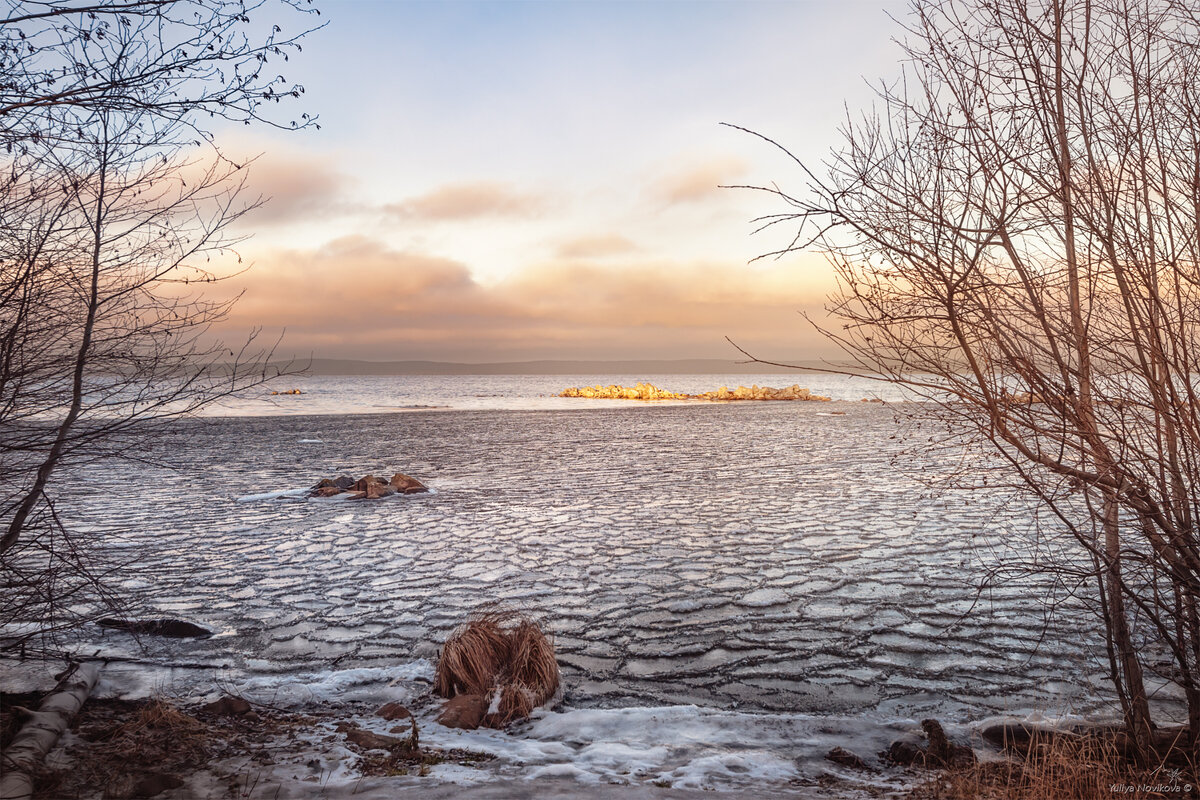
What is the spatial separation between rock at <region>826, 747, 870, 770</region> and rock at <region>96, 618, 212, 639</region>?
14.9 ft

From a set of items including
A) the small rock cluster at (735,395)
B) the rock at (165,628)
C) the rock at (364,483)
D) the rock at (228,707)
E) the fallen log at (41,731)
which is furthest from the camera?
the small rock cluster at (735,395)

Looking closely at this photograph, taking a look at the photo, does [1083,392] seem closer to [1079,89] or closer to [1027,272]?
[1027,272]

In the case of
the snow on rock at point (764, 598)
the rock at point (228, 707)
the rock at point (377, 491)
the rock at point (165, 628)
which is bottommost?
the rock at point (165, 628)

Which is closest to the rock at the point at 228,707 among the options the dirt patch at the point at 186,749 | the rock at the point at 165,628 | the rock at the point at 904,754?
the dirt patch at the point at 186,749

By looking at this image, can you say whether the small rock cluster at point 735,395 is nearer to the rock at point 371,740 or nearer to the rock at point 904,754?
the rock at point 904,754

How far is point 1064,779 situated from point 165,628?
232 inches

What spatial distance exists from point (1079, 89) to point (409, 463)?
13929 mm

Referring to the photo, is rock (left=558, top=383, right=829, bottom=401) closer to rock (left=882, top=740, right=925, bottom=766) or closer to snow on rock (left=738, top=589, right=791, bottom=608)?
snow on rock (left=738, top=589, right=791, bottom=608)

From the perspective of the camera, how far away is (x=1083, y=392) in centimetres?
330

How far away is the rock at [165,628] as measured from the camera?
18.3ft

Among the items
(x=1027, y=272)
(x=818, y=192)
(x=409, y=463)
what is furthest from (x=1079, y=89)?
(x=409, y=463)

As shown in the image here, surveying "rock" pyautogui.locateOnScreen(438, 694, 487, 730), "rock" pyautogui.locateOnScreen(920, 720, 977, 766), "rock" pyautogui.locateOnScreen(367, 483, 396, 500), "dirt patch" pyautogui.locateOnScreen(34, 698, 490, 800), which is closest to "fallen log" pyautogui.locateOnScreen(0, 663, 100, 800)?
"dirt patch" pyautogui.locateOnScreen(34, 698, 490, 800)

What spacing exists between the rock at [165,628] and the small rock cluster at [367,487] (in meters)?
5.57

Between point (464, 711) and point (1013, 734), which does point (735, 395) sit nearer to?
point (1013, 734)
